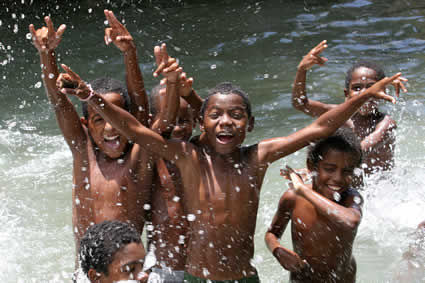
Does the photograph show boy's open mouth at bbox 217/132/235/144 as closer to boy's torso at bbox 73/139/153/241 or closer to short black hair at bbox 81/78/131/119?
boy's torso at bbox 73/139/153/241

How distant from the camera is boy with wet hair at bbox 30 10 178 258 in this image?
11.1ft

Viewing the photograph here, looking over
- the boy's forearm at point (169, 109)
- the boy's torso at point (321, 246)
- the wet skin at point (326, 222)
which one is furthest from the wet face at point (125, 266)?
the boy's torso at point (321, 246)

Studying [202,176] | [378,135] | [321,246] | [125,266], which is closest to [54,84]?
[202,176]

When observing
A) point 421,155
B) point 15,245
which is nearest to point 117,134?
point 15,245

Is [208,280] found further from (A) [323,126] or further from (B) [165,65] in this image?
(B) [165,65]

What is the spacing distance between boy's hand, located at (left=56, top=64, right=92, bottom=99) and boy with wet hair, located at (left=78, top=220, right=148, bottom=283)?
2.27ft

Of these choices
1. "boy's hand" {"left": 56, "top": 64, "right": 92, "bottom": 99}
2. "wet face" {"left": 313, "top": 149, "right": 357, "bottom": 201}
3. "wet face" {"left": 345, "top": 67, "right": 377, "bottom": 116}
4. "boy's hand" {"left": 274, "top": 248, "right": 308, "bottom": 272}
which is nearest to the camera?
"boy's hand" {"left": 56, "top": 64, "right": 92, "bottom": 99}

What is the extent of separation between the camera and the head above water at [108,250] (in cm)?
270

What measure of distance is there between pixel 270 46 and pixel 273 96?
2.15m

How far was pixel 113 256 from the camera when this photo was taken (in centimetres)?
270

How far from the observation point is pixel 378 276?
411 cm

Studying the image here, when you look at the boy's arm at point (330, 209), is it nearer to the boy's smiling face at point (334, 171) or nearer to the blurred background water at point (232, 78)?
the boy's smiling face at point (334, 171)

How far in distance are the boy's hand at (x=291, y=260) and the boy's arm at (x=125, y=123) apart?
2.50 feet

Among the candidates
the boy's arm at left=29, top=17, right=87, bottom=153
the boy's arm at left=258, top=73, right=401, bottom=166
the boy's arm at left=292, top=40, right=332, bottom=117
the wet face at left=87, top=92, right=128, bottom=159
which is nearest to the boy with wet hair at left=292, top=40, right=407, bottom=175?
the boy's arm at left=292, top=40, right=332, bottom=117
